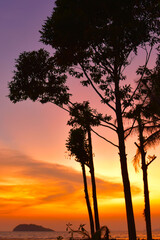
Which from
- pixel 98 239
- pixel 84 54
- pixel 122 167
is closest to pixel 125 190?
pixel 122 167

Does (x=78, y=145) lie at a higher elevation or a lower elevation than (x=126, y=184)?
higher

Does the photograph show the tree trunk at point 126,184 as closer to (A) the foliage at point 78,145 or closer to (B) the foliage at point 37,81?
(B) the foliage at point 37,81

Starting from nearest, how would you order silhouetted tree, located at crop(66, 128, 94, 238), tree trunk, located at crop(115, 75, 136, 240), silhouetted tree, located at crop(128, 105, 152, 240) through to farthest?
tree trunk, located at crop(115, 75, 136, 240)
silhouetted tree, located at crop(128, 105, 152, 240)
silhouetted tree, located at crop(66, 128, 94, 238)

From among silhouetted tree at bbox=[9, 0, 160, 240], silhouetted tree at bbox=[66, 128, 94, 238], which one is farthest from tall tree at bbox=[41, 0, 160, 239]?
silhouetted tree at bbox=[66, 128, 94, 238]

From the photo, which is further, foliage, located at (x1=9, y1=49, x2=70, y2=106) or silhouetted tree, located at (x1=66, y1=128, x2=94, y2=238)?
silhouetted tree, located at (x1=66, y1=128, x2=94, y2=238)

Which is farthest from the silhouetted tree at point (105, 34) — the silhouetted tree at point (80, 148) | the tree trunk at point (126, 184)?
the silhouetted tree at point (80, 148)

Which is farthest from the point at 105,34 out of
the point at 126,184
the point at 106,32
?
the point at 126,184

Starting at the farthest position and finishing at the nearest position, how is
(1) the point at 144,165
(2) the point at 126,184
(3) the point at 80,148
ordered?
(3) the point at 80,148, (1) the point at 144,165, (2) the point at 126,184

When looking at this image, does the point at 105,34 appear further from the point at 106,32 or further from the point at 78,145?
the point at 78,145

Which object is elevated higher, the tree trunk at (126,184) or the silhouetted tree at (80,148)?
the silhouetted tree at (80,148)

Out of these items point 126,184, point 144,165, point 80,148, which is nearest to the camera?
point 126,184

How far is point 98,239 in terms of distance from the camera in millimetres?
14195

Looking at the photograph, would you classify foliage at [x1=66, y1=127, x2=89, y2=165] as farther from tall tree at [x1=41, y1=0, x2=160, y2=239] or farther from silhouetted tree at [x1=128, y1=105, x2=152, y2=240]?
tall tree at [x1=41, y1=0, x2=160, y2=239]

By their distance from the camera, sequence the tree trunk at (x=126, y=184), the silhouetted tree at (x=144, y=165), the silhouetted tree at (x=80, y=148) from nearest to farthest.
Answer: the tree trunk at (x=126, y=184), the silhouetted tree at (x=144, y=165), the silhouetted tree at (x=80, y=148)
